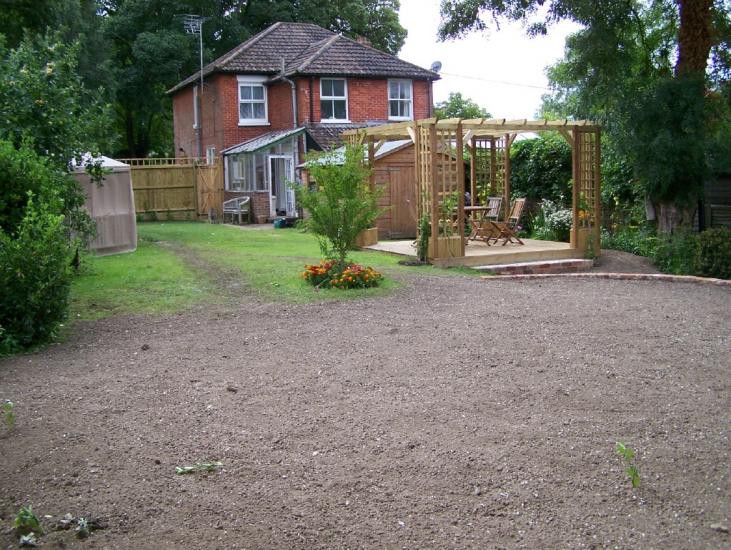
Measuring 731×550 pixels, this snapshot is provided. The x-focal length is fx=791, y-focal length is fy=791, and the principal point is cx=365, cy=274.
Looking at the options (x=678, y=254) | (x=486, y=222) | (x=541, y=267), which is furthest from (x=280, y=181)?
(x=678, y=254)

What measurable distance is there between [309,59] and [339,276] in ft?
59.6

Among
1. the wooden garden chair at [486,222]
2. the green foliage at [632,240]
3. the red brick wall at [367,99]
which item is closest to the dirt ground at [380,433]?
the green foliage at [632,240]

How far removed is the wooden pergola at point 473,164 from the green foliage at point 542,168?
3.33 feet

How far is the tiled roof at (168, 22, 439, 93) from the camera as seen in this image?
2820cm

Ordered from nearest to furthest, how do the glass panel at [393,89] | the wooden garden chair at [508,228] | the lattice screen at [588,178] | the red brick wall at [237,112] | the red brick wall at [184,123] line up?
the lattice screen at [588,178] → the wooden garden chair at [508,228] → the red brick wall at [237,112] → the glass panel at [393,89] → the red brick wall at [184,123]

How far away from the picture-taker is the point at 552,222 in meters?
18.3

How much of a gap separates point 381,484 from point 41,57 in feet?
36.5

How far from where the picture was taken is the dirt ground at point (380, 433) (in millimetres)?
4082

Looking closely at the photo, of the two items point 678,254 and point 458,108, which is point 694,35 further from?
point 458,108

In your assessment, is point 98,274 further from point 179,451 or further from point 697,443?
point 697,443

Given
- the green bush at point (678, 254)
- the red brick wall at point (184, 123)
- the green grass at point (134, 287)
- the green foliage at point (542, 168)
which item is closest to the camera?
the green grass at point (134, 287)

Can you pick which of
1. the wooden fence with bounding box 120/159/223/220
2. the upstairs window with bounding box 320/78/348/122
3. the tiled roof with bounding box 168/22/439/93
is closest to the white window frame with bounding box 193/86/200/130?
the tiled roof with bounding box 168/22/439/93

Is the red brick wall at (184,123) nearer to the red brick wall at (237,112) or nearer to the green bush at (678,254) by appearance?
the red brick wall at (237,112)

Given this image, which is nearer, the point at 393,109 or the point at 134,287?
the point at 134,287
